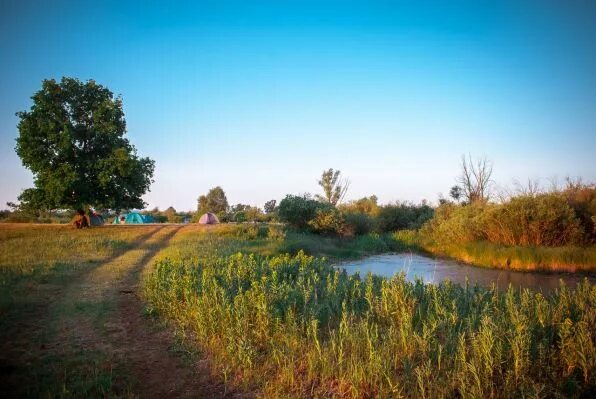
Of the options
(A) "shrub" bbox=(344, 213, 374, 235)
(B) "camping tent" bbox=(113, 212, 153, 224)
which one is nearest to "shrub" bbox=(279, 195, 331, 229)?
(A) "shrub" bbox=(344, 213, 374, 235)

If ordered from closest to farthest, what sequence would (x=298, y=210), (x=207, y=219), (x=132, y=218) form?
(x=298, y=210) < (x=207, y=219) < (x=132, y=218)

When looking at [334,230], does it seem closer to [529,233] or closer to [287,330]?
[529,233]

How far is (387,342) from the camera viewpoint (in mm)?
5336

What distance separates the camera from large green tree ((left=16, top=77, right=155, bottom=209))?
68.7 feet

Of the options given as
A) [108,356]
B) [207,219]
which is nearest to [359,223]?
[207,219]

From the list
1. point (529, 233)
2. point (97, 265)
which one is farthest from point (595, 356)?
point (529, 233)

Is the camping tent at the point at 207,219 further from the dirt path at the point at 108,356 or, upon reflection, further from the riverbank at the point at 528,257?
the dirt path at the point at 108,356

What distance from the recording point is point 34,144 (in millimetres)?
21094

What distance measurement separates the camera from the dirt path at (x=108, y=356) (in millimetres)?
4816

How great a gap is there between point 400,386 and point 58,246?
16802 millimetres

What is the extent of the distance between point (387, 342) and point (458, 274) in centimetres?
1161

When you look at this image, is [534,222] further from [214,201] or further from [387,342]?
[214,201]

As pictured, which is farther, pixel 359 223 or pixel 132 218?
pixel 132 218

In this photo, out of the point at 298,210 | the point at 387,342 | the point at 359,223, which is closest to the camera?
the point at 387,342
